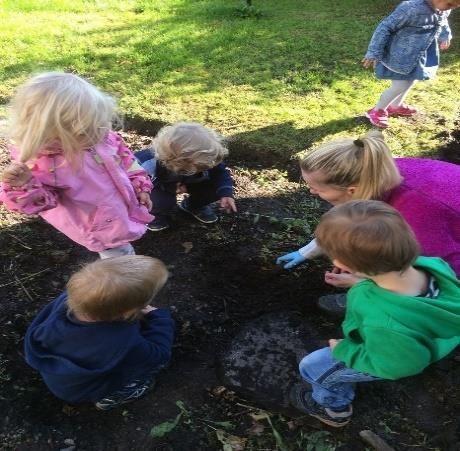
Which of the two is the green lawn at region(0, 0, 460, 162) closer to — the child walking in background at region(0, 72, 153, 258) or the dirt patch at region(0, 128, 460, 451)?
the dirt patch at region(0, 128, 460, 451)

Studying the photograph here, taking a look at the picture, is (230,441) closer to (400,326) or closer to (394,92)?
(400,326)

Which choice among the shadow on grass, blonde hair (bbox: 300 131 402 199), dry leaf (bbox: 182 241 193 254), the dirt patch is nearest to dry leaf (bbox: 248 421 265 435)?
the dirt patch

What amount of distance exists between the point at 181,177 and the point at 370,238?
1.77 m

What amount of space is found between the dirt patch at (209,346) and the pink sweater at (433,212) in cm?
78

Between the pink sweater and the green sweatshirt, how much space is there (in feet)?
1.12

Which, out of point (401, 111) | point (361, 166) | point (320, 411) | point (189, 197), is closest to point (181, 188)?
point (189, 197)

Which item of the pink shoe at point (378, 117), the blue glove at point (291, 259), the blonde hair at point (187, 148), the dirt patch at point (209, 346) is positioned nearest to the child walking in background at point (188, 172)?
the blonde hair at point (187, 148)

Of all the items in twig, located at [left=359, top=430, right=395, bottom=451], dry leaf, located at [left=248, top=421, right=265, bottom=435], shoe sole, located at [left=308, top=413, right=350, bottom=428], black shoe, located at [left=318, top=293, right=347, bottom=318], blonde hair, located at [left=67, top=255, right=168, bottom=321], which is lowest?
dry leaf, located at [left=248, top=421, right=265, bottom=435]

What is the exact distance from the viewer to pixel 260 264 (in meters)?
3.15

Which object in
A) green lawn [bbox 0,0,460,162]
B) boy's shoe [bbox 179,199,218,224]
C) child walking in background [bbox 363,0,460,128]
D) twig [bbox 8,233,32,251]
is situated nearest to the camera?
twig [bbox 8,233,32,251]

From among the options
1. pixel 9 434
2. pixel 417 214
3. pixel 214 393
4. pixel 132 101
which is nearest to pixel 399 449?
pixel 214 393

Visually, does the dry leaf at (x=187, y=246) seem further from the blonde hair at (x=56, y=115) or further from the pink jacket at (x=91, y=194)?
the blonde hair at (x=56, y=115)

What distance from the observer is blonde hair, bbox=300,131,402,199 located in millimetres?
2180

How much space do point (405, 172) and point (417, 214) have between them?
0.26 metres
